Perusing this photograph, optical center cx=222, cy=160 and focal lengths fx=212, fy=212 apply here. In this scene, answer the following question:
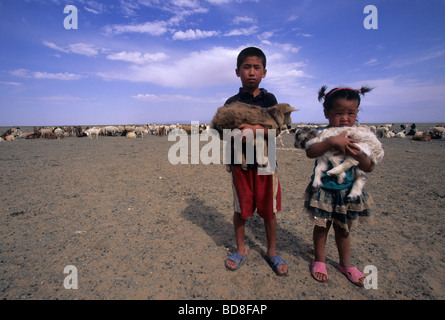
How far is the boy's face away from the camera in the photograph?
2.14 meters

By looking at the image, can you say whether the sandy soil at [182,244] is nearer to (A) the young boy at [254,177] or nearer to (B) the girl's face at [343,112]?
(A) the young boy at [254,177]

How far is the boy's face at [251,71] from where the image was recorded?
2.14m

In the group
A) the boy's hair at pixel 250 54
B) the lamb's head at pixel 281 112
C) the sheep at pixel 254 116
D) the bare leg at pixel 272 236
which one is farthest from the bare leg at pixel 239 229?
the boy's hair at pixel 250 54

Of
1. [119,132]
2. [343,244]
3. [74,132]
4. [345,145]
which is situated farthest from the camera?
[119,132]

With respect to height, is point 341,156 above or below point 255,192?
above

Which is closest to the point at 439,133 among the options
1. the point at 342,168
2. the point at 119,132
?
the point at 342,168

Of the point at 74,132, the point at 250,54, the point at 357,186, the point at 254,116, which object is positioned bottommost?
the point at 357,186

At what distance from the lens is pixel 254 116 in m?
2.06

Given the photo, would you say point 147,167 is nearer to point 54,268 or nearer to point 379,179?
point 54,268

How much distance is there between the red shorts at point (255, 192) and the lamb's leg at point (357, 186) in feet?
2.32

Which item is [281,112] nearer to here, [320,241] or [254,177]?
[254,177]

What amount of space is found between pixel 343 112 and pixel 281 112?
0.57 m
